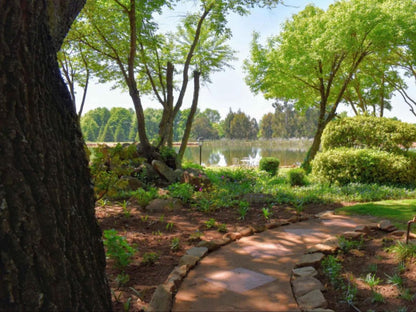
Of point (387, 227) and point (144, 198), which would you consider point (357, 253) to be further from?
point (144, 198)

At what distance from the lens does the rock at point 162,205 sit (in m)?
5.09

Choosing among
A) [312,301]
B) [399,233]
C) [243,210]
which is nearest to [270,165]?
[243,210]

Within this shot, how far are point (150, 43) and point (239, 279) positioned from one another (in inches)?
428

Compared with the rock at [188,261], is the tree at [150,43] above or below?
above

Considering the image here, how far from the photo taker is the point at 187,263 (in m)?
2.95

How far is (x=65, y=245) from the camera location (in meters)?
1.53

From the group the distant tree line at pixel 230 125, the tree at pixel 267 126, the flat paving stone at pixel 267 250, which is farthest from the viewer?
the tree at pixel 267 126

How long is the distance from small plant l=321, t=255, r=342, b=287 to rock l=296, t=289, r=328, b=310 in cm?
→ 31

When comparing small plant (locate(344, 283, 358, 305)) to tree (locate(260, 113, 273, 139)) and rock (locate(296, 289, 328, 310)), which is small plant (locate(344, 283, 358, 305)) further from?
tree (locate(260, 113, 273, 139))

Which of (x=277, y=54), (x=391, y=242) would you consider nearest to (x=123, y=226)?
(x=391, y=242)

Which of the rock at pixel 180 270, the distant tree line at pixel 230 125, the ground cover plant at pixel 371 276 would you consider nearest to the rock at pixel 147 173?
the rock at pixel 180 270

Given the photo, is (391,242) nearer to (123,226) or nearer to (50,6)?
(123,226)

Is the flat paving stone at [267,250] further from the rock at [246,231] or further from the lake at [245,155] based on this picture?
the lake at [245,155]

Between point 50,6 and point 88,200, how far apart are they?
42.7 inches
